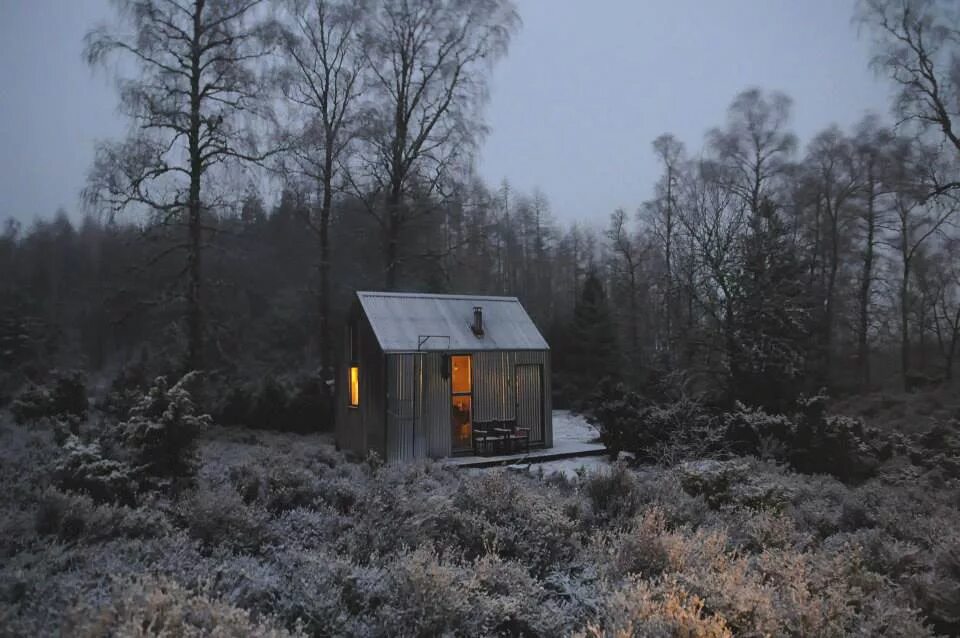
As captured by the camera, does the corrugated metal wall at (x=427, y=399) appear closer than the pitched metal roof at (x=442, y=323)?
Yes

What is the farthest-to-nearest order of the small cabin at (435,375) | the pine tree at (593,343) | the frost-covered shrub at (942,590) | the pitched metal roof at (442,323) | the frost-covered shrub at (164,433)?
1. the pine tree at (593,343)
2. the pitched metal roof at (442,323)
3. the small cabin at (435,375)
4. the frost-covered shrub at (164,433)
5. the frost-covered shrub at (942,590)

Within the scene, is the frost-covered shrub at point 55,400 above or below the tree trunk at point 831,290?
below

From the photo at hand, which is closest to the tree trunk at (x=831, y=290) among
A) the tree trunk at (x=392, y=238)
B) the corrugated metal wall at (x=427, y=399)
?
the corrugated metal wall at (x=427, y=399)

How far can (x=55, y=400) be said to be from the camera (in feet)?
49.8

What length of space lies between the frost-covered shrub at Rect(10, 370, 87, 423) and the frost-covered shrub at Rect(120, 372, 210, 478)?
29.4 ft

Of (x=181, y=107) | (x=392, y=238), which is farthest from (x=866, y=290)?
(x=181, y=107)

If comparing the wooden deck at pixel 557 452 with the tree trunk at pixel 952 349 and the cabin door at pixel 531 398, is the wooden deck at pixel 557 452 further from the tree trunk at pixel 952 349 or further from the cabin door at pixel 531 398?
the tree trunk at pixel 952 349

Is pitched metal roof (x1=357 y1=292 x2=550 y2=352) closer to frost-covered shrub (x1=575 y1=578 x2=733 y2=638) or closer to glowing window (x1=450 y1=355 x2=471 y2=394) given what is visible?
glowing window (x1=450 y1=355 x2=471 y2=394)

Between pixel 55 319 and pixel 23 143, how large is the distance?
83.2 ft

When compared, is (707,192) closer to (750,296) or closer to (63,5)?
(750,296)

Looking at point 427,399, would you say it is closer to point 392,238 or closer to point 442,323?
point 442,323

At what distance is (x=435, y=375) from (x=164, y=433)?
766cm

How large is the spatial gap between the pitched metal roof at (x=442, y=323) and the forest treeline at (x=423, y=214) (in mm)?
3851

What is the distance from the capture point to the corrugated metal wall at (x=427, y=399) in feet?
45.3
